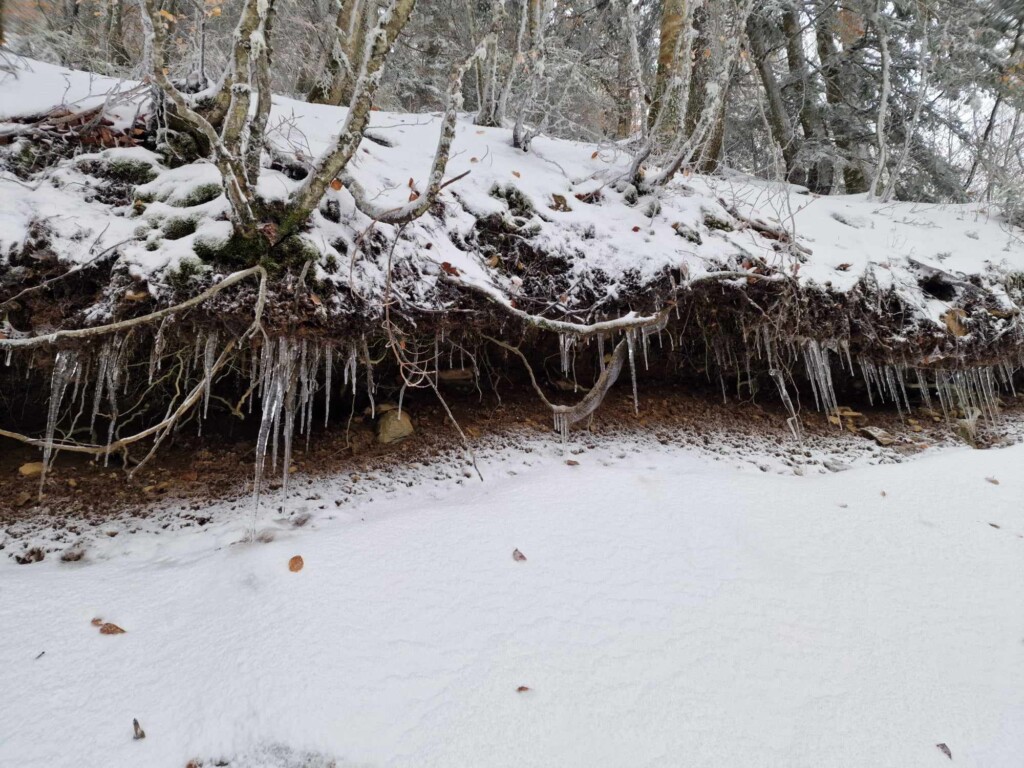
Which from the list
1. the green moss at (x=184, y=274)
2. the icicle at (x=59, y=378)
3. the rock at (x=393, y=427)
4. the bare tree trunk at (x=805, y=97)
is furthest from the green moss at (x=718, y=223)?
the icicle at (x=59, y=378)

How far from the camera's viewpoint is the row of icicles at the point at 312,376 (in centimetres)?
237

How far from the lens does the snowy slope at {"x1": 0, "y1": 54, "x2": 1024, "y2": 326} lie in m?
2.46

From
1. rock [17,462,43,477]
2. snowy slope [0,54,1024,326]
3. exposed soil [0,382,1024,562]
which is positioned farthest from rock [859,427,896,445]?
rock [17,462,43,477]

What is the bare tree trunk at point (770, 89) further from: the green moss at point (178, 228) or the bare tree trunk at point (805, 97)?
the green moss at point (178, 228)

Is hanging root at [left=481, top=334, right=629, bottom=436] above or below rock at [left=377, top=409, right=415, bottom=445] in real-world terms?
above

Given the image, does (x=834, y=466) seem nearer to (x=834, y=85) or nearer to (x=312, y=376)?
(x=312, y=376)

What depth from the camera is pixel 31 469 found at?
2.73m

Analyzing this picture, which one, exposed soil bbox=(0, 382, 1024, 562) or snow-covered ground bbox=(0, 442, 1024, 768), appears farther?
exposed soil bbox=(0, 382, 1024, 562)

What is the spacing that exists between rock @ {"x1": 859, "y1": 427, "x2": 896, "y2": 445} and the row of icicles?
0.31 metres

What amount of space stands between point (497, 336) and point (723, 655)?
7.30 ft

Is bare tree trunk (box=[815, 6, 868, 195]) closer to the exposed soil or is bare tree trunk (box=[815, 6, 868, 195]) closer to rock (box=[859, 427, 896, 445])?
the exposed soil

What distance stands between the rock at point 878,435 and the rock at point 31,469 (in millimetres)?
5926

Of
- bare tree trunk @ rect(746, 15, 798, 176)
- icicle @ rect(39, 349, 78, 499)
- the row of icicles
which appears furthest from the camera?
bare tree trunk @ rect(746, 15, 798, 176)

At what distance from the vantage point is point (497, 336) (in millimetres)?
3301
